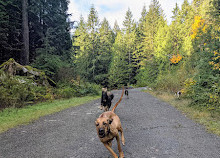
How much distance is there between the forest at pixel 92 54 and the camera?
8.44 m

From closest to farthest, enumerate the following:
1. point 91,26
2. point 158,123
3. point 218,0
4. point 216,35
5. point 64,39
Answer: point 158,123 → point 216,35 → point 218,0 → point 64,39 → point 91,26

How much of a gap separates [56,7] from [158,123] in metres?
22.7

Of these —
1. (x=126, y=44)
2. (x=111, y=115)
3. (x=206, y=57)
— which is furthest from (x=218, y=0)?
(x=126, y=44)

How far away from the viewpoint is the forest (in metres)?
8.44

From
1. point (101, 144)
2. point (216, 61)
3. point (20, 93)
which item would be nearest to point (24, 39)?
point (20, 93)

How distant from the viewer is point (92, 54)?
26.2 meters

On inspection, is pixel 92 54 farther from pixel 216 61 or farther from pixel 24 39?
pixel 216 61

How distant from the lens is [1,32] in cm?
1334

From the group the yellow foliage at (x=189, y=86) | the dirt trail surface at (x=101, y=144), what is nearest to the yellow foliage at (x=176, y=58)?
the yellow foliage at (x=189, y=86)

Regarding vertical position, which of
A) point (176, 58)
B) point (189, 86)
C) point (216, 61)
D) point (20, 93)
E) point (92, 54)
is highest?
point (92, 54)

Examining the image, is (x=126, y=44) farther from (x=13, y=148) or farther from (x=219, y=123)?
(x=13, y=148)

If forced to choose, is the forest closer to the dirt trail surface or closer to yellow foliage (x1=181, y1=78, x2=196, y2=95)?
yellow foliage (x1=181, y1=78, x2=196, y2=95)

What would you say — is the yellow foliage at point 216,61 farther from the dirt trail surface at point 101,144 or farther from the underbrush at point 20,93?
the underbrush at point 20,93

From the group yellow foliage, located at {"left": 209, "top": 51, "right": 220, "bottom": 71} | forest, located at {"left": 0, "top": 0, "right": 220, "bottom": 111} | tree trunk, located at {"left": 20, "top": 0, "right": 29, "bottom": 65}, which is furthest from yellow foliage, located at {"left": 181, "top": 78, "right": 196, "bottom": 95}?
tree trunk, located at {"left": 20, "top": 0, "right": 29, "bottom": 65}
